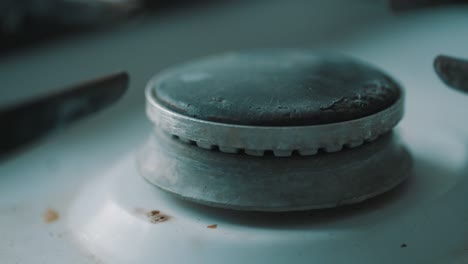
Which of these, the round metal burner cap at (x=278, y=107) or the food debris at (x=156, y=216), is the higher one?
the round metal burner cap at (x=278, y=107)

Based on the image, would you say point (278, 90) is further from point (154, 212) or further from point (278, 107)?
point (154, 212)

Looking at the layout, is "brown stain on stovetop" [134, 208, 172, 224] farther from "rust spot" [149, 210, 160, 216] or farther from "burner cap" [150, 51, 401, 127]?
"burner cap" [150, 51, 401, 127]

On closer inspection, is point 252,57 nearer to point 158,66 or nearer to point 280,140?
point 280,140

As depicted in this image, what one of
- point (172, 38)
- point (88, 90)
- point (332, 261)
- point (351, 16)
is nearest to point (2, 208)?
point (88, 90)

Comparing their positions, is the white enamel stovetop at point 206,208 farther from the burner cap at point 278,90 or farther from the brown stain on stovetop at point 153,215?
the burner cap at point 278,90

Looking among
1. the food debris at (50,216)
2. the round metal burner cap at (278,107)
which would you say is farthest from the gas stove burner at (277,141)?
the food debris at (50,216)

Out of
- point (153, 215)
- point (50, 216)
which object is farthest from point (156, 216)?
point (50, 216)
